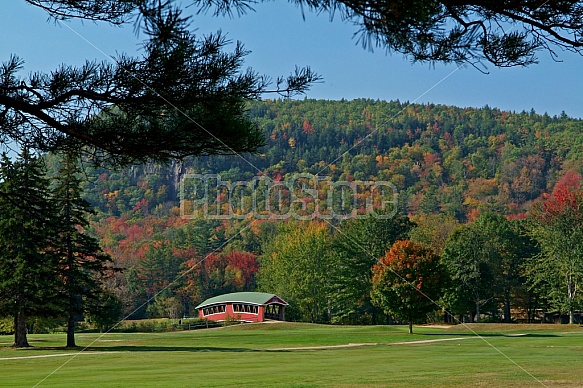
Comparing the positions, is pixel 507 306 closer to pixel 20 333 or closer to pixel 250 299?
pixel 250 299

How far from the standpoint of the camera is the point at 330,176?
120m

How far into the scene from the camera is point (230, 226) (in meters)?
103

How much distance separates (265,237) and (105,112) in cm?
8968

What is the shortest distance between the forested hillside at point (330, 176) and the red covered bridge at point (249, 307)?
2973mm

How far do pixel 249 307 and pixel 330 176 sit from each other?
2093 inches

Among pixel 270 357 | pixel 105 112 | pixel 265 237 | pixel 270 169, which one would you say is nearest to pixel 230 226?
pixel 265 237

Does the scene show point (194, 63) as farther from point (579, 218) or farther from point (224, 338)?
point (579, 218)

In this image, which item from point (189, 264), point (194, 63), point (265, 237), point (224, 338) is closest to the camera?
point (194, 63)

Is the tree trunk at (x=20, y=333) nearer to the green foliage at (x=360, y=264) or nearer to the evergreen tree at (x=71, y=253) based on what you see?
the evergreen tree at (x=71, y=253)

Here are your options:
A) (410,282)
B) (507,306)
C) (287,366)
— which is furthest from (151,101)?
(507,306)

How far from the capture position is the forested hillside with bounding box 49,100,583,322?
81062 mm

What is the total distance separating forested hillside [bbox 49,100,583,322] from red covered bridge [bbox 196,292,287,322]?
297 cm

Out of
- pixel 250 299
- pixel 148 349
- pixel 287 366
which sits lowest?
pixel 148 349

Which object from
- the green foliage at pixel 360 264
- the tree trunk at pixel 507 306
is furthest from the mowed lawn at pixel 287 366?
the tree trunk at pixel 507 306
